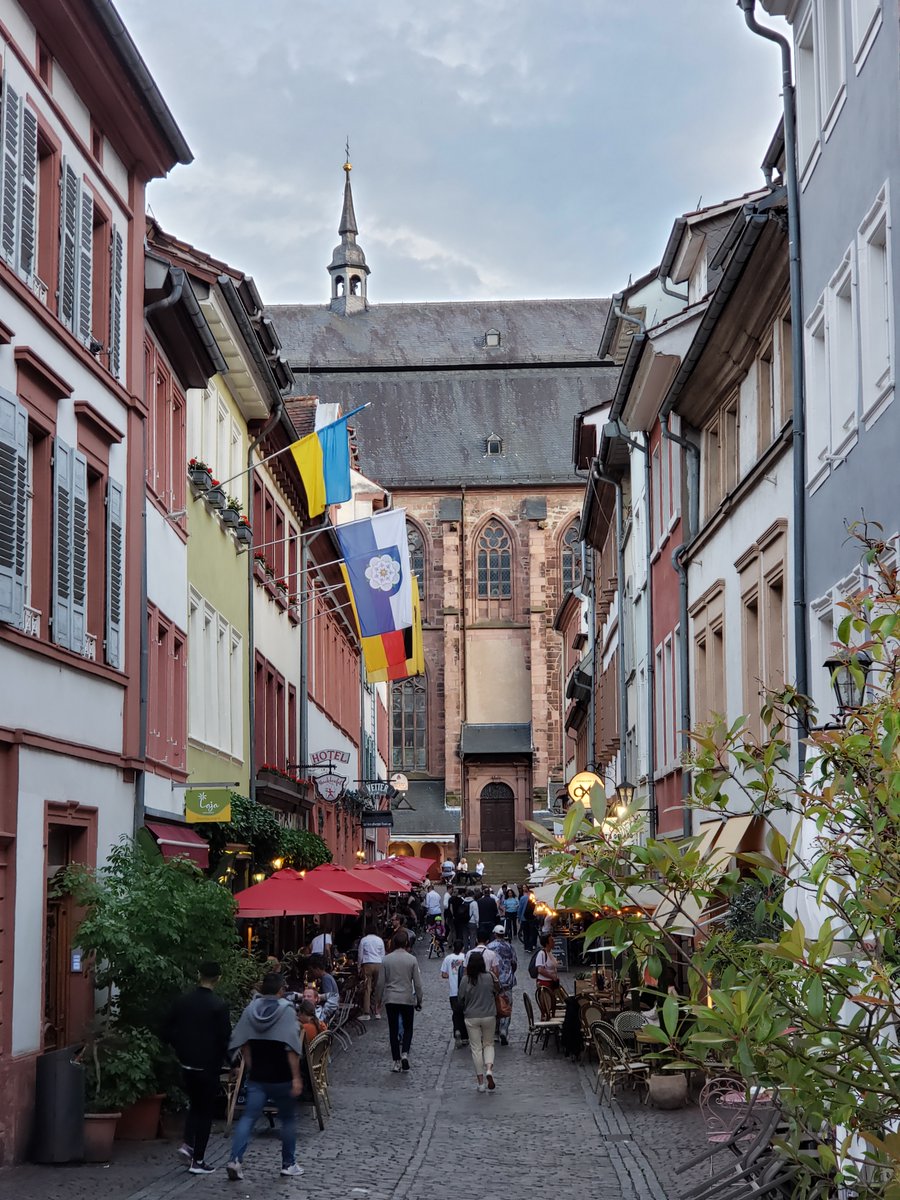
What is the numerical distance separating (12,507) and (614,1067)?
7924 mm

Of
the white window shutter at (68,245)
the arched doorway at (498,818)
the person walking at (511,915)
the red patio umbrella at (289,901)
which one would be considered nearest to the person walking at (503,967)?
the red patio umbrella at (289,901)

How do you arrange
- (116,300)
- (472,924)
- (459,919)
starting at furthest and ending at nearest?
(459,919), (472,924), (116,300)

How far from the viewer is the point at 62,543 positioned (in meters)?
15.1

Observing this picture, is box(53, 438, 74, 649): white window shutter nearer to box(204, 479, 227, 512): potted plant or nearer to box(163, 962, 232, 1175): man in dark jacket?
box(163, 962, 232, 1175): man in dark jacket

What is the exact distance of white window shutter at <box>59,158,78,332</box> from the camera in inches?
605

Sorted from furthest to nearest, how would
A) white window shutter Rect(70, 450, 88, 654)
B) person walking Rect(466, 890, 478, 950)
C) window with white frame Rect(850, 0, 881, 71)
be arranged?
person walking Rect(466, 890, 478, 950) → white window shutter Rect(70, 450, 88, 654) → window with white frame Rect(850, 0, 881, 71)

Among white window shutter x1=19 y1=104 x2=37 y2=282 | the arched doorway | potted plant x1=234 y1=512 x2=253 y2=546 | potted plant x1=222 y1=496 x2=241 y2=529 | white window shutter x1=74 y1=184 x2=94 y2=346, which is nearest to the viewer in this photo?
white window shutter x1=19 y1=104 x2=37 y2=282

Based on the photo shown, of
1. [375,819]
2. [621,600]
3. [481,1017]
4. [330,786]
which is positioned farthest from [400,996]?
[375,819]

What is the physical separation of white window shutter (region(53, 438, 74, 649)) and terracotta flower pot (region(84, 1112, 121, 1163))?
12.0ft

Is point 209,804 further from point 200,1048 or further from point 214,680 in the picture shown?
point 200,1048

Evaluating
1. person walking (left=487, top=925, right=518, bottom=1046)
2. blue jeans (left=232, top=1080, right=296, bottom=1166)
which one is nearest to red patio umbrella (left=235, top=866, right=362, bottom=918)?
person walking (left=487, top=925, right=518, bottom=1046)

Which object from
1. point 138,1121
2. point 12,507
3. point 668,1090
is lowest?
point 668,1090

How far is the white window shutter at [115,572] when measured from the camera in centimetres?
1678

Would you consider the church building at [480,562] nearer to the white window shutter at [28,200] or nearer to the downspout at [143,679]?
the downspout at [143,679]
